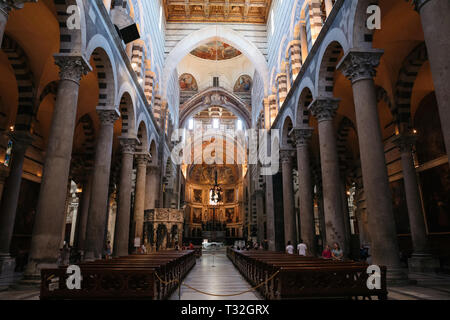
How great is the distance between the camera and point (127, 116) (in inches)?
546

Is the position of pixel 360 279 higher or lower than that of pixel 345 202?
lower

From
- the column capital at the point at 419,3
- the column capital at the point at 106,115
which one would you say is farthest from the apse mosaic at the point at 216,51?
the column capital at the point at 419,3

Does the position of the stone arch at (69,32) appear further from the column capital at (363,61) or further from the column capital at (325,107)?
the column capital at (325,107)

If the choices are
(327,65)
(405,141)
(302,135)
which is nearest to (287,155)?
(302,135)

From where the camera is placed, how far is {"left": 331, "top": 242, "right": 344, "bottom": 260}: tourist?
348 inches

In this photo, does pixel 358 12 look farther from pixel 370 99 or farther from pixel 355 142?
pixel 355 142

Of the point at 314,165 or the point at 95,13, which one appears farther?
the point at 314,165

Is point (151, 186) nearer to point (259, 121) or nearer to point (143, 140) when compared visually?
point (143, 140)

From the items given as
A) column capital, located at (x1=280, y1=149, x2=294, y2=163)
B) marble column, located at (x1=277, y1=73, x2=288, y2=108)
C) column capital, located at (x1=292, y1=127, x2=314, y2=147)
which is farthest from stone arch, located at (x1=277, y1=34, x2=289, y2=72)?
column capital, located at (x1=292, y1=127, x2=314, y2=147)

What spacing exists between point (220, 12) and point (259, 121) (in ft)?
28.8
